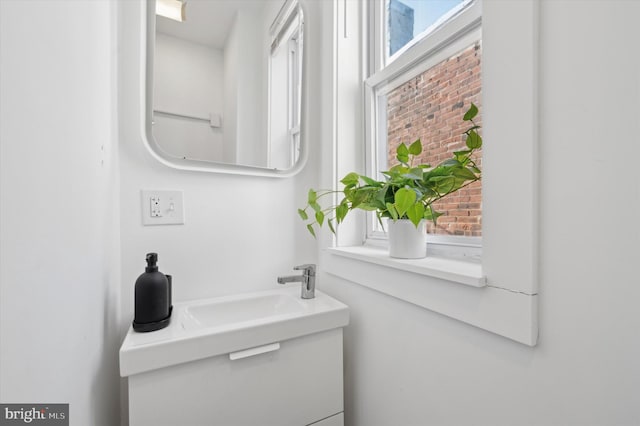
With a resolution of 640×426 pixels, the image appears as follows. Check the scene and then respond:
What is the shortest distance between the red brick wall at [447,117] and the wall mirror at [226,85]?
0.49 metres

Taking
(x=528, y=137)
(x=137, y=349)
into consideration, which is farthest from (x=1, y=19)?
(x=528, y=137)

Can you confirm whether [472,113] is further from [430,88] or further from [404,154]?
[430,88]

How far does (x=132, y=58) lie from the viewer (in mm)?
931

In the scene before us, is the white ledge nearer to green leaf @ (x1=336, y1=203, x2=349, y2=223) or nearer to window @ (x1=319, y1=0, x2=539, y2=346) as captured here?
window @ (x1=319, y1=0, x2=539, y2=346)

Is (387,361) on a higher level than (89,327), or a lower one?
lower

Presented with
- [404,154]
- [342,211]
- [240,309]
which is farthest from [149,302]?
[404,154]

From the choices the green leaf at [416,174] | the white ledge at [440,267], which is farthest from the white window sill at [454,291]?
the green leaf at [416,174]

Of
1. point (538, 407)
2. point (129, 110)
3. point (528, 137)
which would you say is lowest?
point (538, 407)

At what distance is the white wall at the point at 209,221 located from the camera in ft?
3.03

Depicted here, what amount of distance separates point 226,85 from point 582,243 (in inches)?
45.6

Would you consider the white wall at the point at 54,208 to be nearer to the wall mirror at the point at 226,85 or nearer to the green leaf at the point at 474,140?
the wall mirror at the point at 226,85

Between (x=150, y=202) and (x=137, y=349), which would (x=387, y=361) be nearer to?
(x=137, y=349)

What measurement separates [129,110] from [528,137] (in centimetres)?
113

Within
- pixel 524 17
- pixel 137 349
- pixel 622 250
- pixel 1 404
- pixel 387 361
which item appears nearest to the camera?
pixel 1 404
